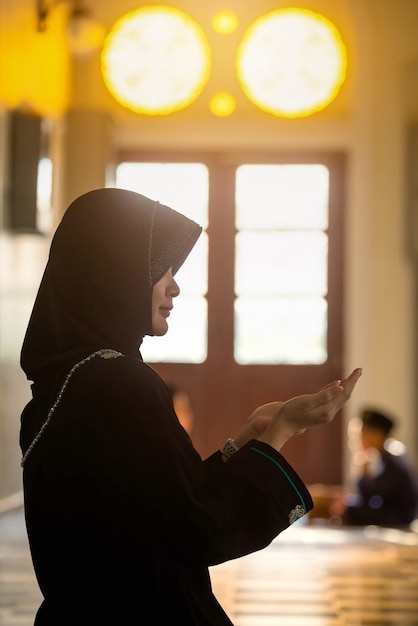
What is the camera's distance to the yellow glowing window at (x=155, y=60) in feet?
26.0

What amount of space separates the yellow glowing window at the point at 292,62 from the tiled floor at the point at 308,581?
335 centimetres

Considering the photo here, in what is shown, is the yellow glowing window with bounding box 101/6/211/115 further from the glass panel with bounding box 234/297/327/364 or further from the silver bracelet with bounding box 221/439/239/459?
the silver bracelet with bounding box 221/439/239/459

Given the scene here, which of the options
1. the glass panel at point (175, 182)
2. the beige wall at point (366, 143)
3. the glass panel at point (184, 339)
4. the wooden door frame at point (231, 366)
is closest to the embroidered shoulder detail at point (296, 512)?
the beige wall at point (366, 143)

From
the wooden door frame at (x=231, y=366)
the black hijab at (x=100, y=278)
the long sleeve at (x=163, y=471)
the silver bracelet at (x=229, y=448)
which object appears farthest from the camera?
the wooden door frame at (x=231, y=366)

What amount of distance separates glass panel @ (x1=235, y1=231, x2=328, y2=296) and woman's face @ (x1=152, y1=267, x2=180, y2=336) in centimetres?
639

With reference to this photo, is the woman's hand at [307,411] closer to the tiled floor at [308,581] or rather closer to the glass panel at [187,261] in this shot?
the tiled floor at [308,581]

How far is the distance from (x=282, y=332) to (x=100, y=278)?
6492mm

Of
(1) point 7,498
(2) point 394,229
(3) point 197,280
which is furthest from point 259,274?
(1) point 7,498

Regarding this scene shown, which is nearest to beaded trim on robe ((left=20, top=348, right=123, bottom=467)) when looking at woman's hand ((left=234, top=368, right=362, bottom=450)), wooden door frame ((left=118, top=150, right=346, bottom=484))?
woman's hand ((left=234, top=368, right=362, bottom=450))

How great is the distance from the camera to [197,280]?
8.20m

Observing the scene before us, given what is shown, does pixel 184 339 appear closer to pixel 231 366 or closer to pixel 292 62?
pixel 231 366

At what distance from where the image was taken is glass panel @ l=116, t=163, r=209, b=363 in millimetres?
8117

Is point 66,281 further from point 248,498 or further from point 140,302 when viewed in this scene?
point 248,498

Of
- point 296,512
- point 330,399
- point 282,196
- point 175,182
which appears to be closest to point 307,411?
point 330,399
